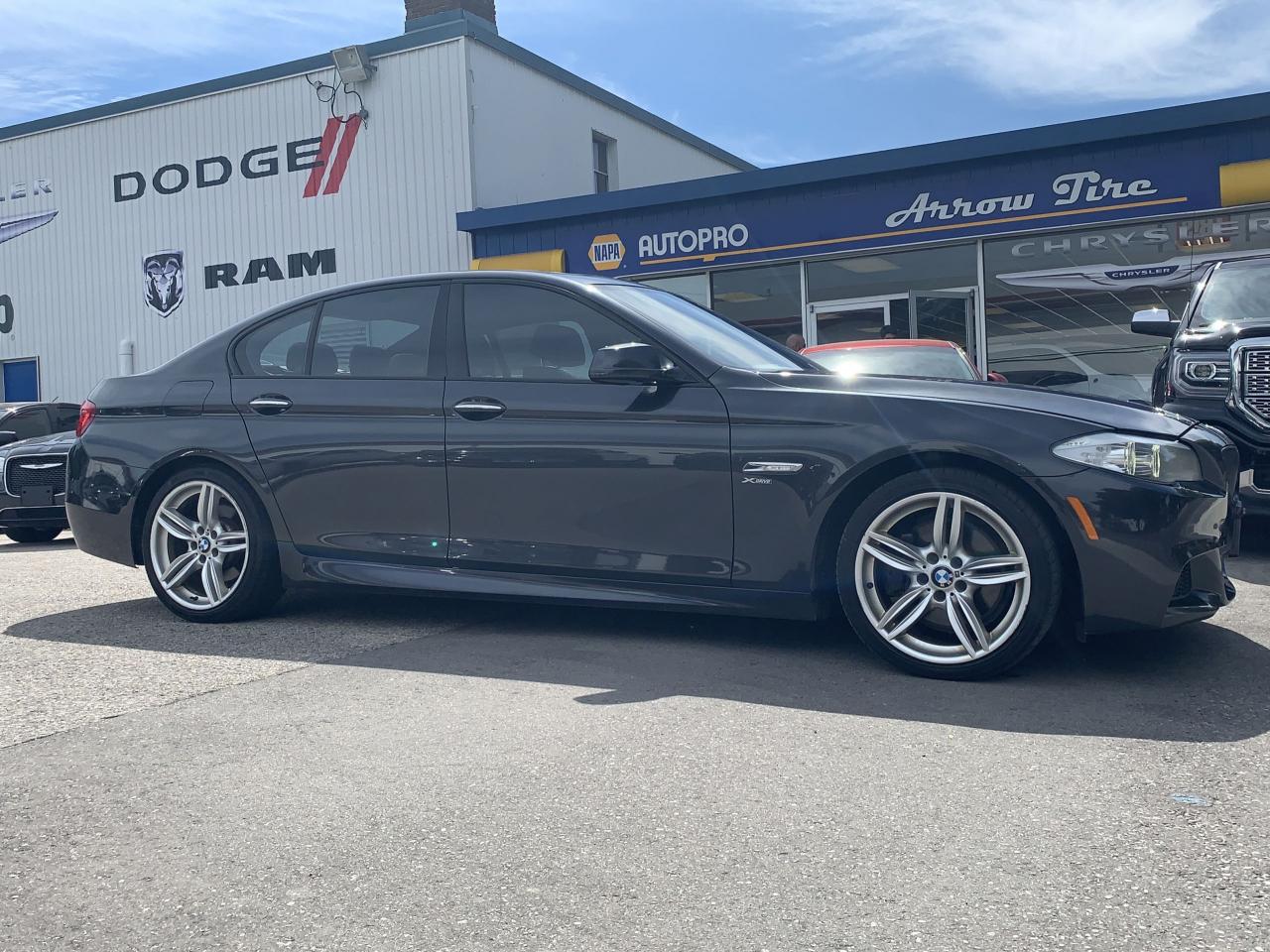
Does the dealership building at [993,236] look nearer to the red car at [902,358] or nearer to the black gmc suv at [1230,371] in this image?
the red car at [902,358]

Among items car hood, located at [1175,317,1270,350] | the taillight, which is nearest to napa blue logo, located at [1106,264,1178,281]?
car hood, located at [1175,317,1270,350]

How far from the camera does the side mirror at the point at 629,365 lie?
14.4 ft

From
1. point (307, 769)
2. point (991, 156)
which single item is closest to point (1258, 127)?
point (991, 156)

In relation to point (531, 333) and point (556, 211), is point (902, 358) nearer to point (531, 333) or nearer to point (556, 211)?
point (531, 333)

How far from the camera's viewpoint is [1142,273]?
13.1m

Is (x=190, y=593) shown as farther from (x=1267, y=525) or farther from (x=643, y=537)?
(x=1267, y=525)

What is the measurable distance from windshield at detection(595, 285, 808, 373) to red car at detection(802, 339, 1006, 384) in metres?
3.11

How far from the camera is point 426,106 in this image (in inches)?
734

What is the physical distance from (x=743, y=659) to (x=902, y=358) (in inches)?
183

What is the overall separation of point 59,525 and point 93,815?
8.35m

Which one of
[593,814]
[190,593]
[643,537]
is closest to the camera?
A: [593,814]

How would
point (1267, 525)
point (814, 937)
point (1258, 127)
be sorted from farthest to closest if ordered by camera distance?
point (1258, 127) → point (1267, 525) → point (814, 937)

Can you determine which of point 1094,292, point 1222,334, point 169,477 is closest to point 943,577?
point 169,477

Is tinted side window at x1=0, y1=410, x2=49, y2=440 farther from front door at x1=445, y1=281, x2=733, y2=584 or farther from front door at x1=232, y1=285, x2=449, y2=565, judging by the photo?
front door at x1=445, y1=281, x2=733, y2=584
